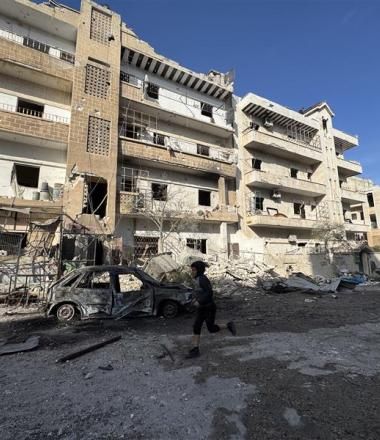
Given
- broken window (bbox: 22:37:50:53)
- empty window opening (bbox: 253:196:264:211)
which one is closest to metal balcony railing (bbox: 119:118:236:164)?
empty window opening (bbox: 253:196:264:211)

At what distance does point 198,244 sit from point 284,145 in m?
12.3

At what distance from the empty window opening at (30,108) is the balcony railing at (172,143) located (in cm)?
437

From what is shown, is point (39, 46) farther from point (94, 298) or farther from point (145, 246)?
point (94, 298)

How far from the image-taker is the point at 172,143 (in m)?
18.6

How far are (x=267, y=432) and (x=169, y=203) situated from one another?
15.8m

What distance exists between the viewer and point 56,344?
5.31m

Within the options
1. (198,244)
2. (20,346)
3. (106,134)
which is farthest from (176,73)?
(20,346)

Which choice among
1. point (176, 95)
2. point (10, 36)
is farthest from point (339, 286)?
point (10, 36)

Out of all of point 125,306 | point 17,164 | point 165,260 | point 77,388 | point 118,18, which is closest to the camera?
point 77,388

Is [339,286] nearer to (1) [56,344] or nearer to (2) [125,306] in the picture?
(2) [125,306]

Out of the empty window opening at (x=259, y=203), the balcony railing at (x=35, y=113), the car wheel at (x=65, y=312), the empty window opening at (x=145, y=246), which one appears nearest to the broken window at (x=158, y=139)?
the balcony railing at (x=35, y=113)

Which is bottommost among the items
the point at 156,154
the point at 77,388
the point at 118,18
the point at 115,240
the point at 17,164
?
the point at 77,388

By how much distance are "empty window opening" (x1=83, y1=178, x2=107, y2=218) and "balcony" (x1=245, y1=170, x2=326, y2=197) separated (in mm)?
11403

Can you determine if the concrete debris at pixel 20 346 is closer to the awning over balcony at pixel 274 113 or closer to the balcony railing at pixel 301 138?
the awning over balcony at pixel 274 113
